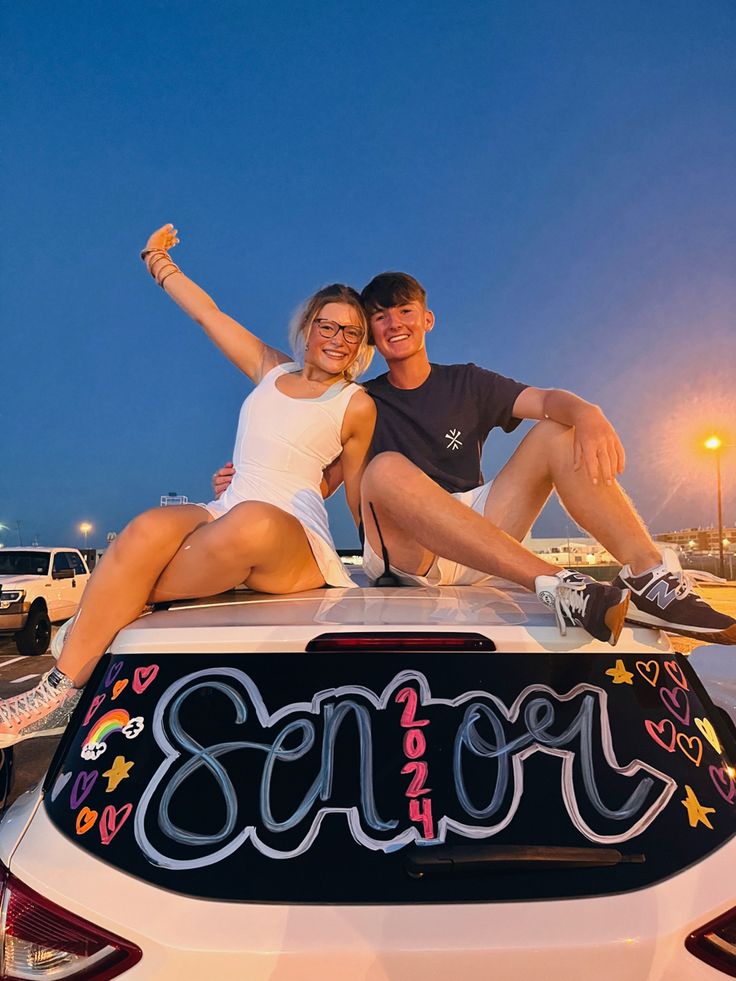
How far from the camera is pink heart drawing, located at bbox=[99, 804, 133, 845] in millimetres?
1397

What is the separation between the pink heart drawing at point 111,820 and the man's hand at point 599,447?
221 cm

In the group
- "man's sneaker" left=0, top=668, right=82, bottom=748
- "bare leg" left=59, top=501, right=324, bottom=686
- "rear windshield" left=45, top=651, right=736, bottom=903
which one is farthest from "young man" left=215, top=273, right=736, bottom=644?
"man's sneaker" left=0, top=668, right=82, bottom=748

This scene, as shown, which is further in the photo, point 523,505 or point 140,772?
point 523,505

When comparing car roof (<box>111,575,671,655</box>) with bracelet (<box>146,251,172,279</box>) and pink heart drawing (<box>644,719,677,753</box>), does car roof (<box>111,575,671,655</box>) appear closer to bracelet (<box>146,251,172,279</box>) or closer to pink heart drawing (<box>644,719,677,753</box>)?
pink heart drawing (<box>644,719,677,753</box>)

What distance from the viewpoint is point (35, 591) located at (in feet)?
40.6

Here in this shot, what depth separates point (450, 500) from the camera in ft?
9.43

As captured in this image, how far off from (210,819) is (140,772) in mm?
196

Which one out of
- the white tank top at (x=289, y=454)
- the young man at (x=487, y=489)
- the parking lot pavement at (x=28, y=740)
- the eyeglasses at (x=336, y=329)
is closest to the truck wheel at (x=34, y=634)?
the parking lot pavement at (x=28, y=740)

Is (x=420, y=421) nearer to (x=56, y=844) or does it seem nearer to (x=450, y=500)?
(x=450, y=500)

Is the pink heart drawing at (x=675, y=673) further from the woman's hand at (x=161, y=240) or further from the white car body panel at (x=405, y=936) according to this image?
the woman's hand at (x=161, y=240)

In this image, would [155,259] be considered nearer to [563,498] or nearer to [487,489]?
[487,489]

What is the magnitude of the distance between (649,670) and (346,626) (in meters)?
0.75

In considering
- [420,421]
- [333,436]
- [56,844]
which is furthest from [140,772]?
[420,421]

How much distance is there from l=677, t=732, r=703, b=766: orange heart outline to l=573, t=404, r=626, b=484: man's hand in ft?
4.77
